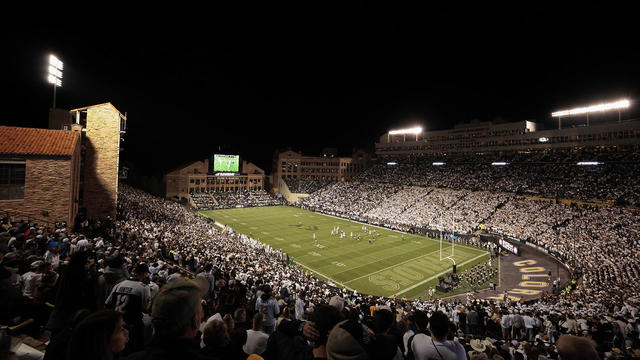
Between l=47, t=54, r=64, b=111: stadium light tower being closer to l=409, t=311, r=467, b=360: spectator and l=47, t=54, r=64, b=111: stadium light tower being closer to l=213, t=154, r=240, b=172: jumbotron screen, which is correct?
l=409, t=311, r=467, b=360: spectator

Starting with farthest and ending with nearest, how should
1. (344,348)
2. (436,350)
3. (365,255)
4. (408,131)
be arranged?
(408,131), (365,255), (436,350), (344,348)

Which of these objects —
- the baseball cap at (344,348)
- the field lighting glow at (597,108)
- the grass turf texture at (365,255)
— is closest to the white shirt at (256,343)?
the baseball cap at (344,348)

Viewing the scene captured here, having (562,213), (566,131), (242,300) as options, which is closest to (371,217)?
(562,213)

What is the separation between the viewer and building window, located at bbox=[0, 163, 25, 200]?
16.8 metres

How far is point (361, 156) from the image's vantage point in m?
96.2

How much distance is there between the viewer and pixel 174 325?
2016mm

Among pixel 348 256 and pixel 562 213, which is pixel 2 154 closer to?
pixel 348 256

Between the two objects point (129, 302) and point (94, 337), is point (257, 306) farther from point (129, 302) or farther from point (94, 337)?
point (94, 337)

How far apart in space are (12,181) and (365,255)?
96.3 ft

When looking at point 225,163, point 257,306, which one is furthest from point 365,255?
point 225,163

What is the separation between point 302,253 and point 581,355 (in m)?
31.4

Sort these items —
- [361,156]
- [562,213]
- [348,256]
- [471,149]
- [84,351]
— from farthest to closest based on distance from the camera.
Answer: [361,156] < [471,149] < [562,213] < [348,256] < [84,351]

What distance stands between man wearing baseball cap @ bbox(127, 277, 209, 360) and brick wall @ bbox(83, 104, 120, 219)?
91.0 feet

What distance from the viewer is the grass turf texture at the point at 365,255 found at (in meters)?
25.2
